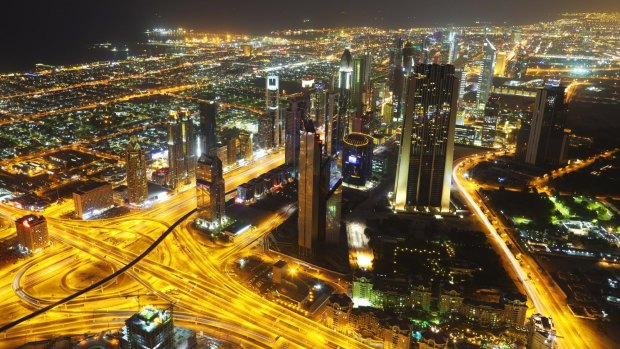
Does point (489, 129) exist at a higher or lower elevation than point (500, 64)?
lower

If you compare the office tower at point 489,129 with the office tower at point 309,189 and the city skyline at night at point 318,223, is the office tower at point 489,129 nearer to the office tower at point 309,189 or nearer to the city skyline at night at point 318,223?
the city skyline at night at point 318,223

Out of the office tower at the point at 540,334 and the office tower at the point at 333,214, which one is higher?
the office tower at the point at 333,214

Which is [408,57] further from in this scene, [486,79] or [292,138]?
[292,138]

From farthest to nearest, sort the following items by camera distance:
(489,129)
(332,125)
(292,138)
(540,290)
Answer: (489,129)
(332,125)
(292,138)
(540,290)

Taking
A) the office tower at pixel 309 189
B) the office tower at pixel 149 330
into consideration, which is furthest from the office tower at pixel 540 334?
the office tower at pixel 149 330

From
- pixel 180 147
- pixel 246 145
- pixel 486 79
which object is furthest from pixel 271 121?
pixel 486 79

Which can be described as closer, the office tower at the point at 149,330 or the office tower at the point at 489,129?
the office tower at the point at 149,330
